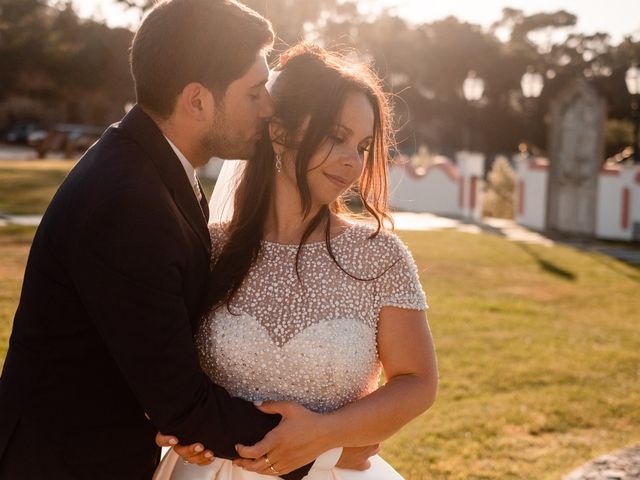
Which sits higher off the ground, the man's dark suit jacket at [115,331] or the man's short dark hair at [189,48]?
the man's short dark hair at [189,48]

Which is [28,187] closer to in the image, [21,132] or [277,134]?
[277,134]

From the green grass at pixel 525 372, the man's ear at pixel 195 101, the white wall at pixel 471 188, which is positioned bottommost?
the green grass at pixel 525 372

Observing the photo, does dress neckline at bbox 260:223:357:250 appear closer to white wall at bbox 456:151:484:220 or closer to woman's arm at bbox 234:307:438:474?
woman's arm at bbox 234:307:438:474

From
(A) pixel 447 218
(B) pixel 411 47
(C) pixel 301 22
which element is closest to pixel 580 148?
(A) pixel 447 218

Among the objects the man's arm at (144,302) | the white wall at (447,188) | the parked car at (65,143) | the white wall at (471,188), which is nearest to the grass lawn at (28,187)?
the white wall at (447,188)

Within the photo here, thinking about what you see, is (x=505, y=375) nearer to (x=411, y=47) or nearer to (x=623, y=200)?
(x=623, y=200)

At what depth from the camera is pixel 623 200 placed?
19.8 meters

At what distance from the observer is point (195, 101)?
2451 millimetres

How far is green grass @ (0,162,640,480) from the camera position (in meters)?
5.70

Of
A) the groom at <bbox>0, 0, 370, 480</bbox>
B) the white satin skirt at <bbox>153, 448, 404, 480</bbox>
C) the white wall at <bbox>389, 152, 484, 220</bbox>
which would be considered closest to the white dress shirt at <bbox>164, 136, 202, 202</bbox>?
the groom at <bbox>0, 0, 370, 480</bbox>

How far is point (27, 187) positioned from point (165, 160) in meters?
19.6

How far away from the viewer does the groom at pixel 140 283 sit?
2166 millimetres

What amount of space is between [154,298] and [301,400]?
65 centimetres

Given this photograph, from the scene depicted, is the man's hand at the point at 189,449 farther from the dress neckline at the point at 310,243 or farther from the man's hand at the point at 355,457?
the dress neckline at the point at 310,243
